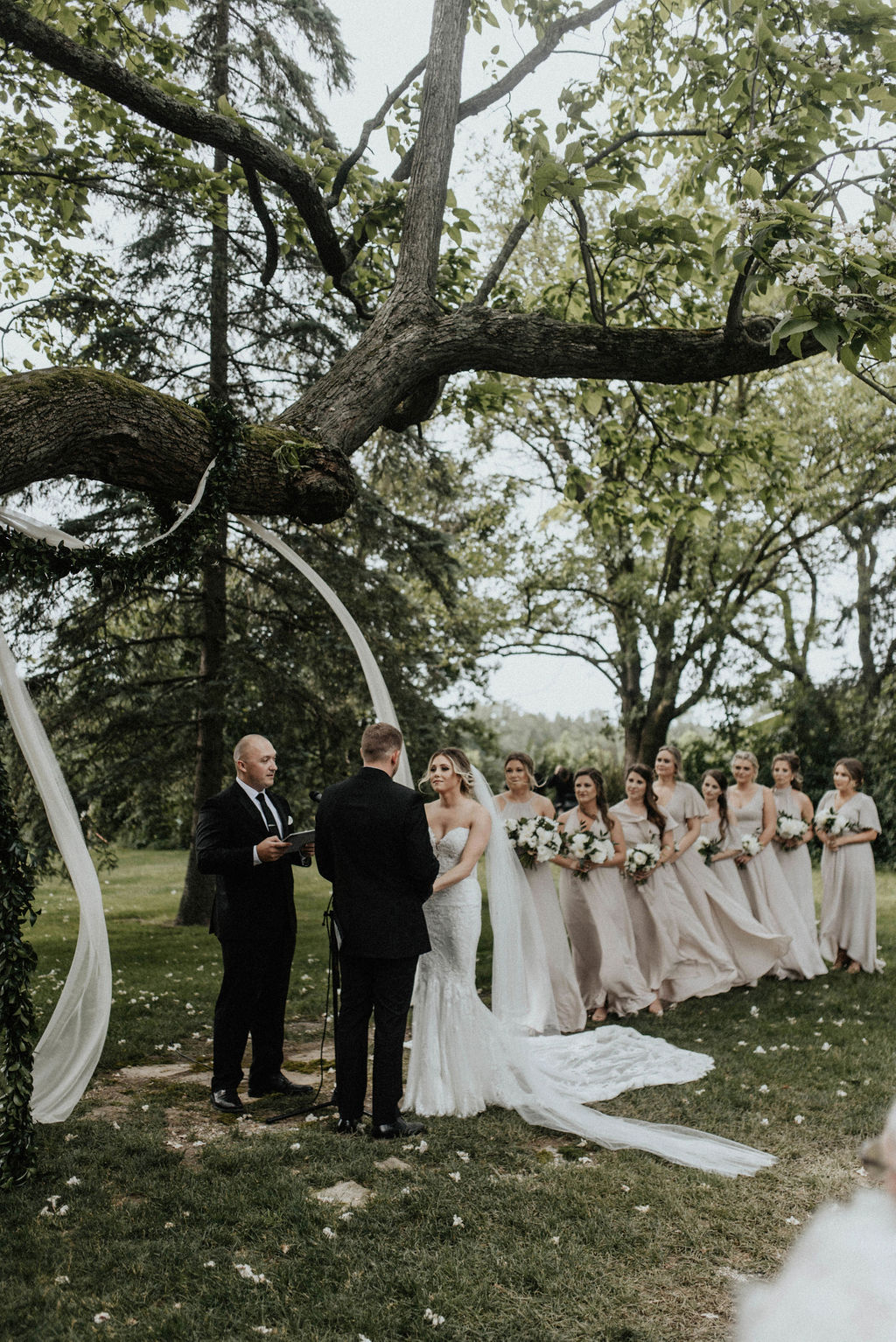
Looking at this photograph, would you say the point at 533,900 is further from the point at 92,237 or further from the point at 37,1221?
the point at 92,237

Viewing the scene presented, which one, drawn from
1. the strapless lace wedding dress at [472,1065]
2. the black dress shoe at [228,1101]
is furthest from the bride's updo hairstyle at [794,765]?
the black dress shoe at [228,1101]

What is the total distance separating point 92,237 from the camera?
12.8 metres

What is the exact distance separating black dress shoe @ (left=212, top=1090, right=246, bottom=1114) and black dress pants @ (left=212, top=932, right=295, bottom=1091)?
3 cm

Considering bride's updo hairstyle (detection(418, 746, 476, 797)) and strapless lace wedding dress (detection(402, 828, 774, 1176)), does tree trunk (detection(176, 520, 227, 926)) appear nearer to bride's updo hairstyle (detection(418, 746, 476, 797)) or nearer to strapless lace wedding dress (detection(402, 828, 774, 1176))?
bride's updo hairstyle (detection(418, 746, 476, 797))

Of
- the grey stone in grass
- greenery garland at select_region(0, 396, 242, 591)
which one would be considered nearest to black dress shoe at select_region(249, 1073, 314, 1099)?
the grey stone in grass

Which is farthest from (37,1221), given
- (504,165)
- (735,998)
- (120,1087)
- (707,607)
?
(504,165)

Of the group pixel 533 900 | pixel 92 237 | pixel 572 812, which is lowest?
pixel 533 900

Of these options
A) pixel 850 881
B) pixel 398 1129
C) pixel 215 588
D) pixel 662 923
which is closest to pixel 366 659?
pixel 398 1129

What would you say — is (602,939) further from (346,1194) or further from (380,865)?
(346,1194)

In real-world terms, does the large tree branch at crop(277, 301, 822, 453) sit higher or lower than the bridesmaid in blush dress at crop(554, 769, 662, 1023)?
higher

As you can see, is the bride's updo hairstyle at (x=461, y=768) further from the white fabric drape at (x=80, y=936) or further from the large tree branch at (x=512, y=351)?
the white fabric drape at (x=80, y=936)

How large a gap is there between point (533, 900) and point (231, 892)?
318cm

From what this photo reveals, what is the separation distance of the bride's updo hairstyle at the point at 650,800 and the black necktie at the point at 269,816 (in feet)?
12.2

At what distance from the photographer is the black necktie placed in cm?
630
